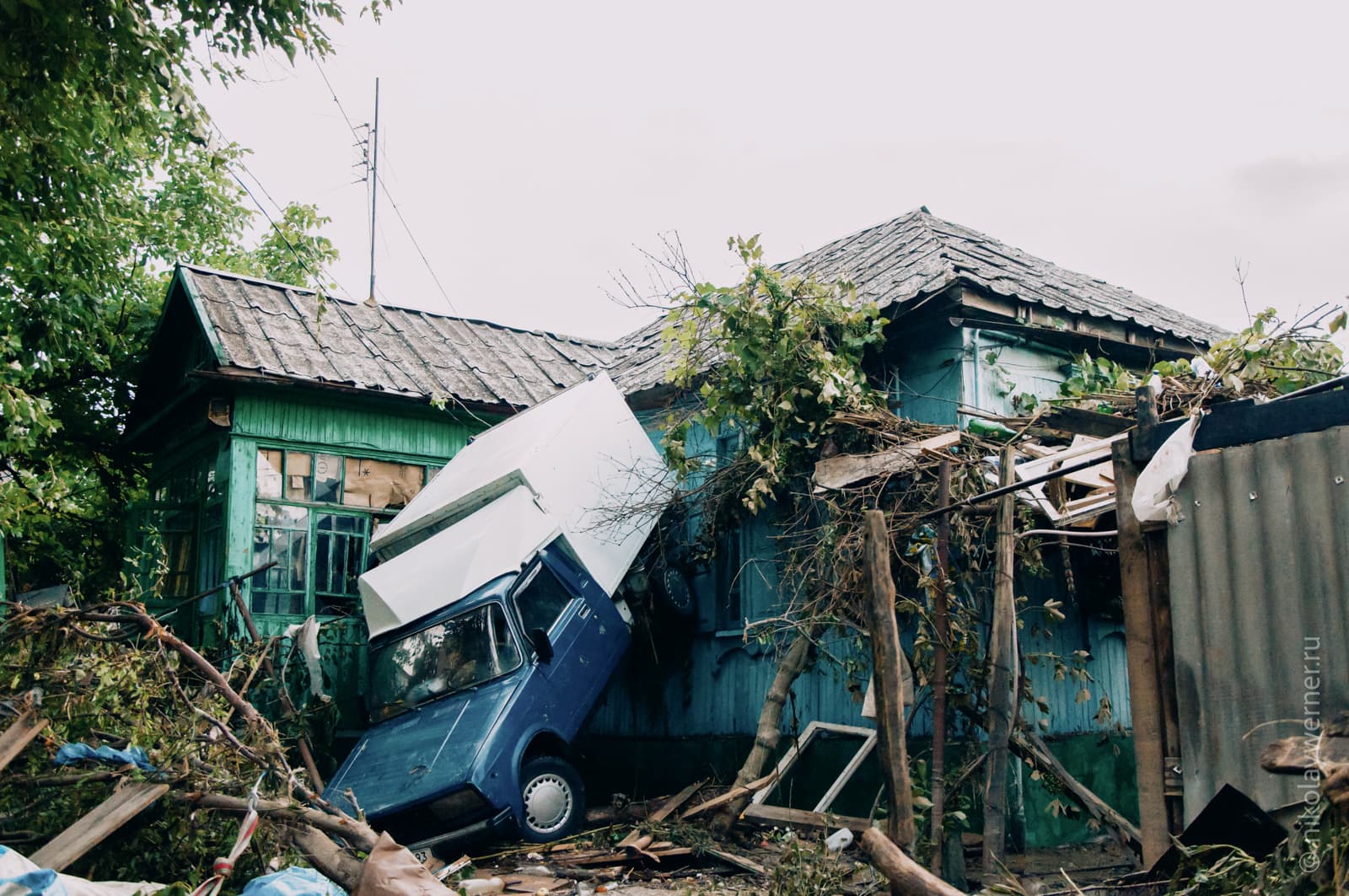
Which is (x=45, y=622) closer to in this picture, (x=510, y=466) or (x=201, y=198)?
(x=510, y=466)

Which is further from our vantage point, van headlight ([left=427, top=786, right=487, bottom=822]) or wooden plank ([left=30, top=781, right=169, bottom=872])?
van headlight ([left=427, top=786, right=487, bottom=822])

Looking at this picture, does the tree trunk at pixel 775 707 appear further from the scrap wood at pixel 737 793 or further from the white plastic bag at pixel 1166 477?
the white plastic bag at pixel 1166 477

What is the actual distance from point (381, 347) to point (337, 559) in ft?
10.0

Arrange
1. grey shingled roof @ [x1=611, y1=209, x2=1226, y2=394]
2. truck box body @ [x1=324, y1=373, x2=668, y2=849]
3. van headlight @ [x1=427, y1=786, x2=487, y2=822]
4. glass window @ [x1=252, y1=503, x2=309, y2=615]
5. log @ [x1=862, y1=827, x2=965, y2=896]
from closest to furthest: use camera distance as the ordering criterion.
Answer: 1. log @ [x1=862, y1=827, x2=965, y2=896]
2. van headlight @ [x1=427, y1=786, x2=487, y2=822]
3. truck box body @ [x1=324, y1=373, x2=668, y2=849]
4. grey shingled roof @ [x1=611, y1=209, x2=1226, y2=394]
5. glass window @ [x1=252, y1=503, x2=309, y2=615]

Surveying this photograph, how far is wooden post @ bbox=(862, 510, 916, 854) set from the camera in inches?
221

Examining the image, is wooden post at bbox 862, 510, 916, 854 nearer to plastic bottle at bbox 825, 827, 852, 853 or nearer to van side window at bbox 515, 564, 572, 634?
plastic bottle at bbox 825, 827, 852, 853

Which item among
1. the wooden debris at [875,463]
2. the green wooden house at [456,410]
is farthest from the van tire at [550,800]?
the wooden debris at [875,463]

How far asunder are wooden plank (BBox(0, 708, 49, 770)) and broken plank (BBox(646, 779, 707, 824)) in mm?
4573

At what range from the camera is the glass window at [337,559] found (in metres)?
12.7

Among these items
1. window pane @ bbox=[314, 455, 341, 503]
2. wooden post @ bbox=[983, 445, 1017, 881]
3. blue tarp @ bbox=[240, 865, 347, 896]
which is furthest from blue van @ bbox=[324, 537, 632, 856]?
wooden post @ bbox=[983, 445, 1017, 881]

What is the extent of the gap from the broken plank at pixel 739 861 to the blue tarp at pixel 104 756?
386cm

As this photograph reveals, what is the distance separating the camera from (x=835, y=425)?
29.9 ft

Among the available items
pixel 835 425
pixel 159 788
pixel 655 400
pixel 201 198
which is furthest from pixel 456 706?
pixel 201 198

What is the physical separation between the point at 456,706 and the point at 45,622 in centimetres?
316
